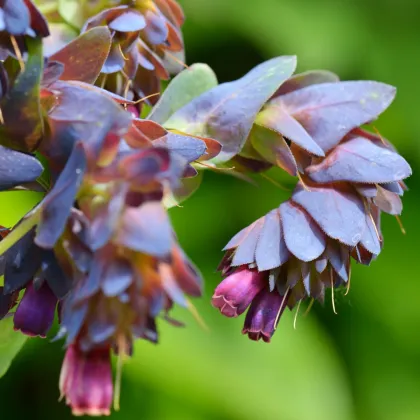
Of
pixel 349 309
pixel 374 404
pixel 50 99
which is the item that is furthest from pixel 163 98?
pixel 374 404

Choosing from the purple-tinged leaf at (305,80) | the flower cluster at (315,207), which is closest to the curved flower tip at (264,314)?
the flower cluster at (315,207)

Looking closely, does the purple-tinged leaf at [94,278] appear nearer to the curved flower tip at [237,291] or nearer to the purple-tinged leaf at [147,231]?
the purple-tinged leaf at [147,231]

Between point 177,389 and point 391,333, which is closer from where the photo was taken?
point 177,389

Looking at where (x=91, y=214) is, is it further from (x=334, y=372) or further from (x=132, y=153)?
(x=334, y=372)

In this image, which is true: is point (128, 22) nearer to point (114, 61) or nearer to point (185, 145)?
point (114, 61)

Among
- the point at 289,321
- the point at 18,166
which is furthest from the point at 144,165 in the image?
the point at 289,321

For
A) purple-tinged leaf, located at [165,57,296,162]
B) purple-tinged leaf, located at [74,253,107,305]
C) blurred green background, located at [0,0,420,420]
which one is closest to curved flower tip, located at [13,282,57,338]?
purple-tinged leaf, located at [74,253,107,305]

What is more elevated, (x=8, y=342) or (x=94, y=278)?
(x=94, y=278)
